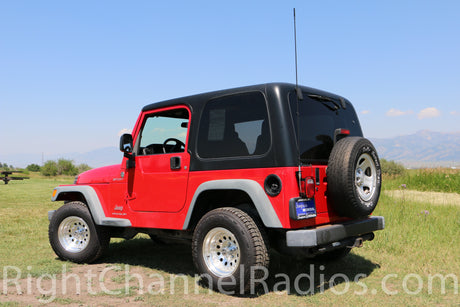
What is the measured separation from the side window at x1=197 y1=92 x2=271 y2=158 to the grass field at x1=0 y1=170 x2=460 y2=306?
1.50m

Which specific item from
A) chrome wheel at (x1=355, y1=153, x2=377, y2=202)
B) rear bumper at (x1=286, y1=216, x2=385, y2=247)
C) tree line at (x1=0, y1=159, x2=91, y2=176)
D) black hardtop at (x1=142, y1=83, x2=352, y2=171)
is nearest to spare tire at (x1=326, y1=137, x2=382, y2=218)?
chrome wheel at (x1=355, y1=153, x2=377, y2=202)

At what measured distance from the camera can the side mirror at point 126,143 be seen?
5.21 m

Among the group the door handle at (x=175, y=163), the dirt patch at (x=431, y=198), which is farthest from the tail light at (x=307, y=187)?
the dirt patch at (x=431, y=198)

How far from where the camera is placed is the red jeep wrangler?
4020 mm

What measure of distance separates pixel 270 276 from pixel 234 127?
186 centimetres

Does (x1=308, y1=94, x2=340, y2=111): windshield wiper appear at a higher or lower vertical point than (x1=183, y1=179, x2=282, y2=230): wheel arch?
higher

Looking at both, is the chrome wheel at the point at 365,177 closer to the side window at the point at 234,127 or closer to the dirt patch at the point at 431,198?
the side window at the point at 234,127

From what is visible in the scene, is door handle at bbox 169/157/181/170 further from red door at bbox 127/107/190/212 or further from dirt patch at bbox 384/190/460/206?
dirt patch at bbox 384/190/460/206

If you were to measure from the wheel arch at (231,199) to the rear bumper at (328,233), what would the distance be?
189 millimetres

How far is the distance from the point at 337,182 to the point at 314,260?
1.96 metres

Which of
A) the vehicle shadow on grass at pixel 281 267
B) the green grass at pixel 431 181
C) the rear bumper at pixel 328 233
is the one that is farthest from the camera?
the green grass at pixel 431 181

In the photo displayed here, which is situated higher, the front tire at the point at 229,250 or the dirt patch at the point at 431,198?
the front tire at the point at 229,250

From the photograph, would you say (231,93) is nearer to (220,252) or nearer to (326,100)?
(326,100)

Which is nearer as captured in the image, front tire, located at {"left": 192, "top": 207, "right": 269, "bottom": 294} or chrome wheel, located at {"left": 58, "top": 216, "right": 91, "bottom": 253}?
front tire, located at {"left": 192, "top": 207, "right": 269, "bottom": 294}
